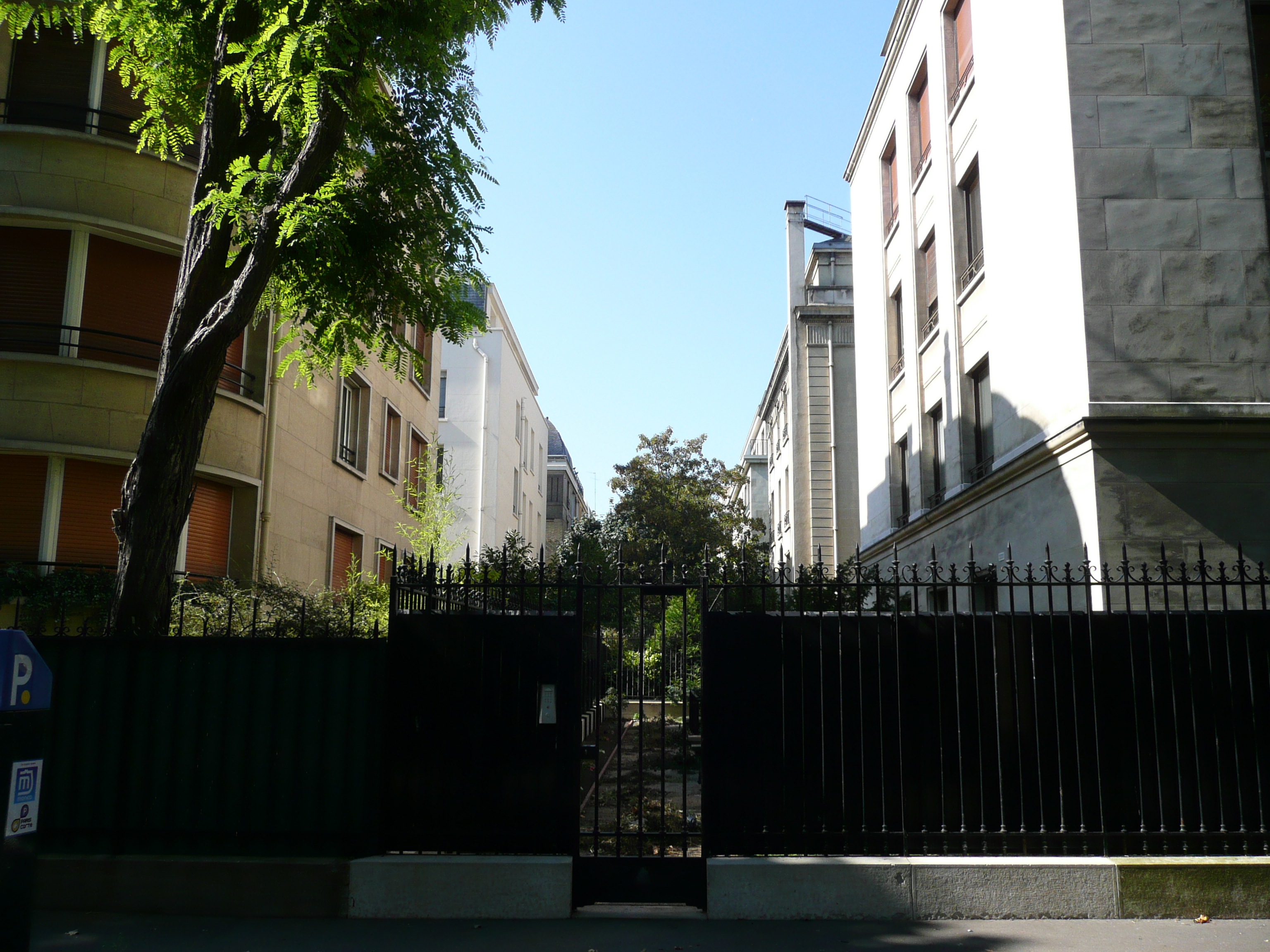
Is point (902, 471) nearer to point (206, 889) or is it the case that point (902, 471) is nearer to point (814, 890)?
point (814, 890)

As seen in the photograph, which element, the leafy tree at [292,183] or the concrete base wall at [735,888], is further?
the leafy tree at [292,183]

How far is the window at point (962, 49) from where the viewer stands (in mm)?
17359

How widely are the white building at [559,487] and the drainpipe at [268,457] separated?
42.4 m

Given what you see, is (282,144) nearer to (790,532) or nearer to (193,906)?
(193,906)

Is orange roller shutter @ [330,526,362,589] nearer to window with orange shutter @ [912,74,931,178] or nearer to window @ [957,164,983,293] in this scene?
window @ [957,164,983,293]

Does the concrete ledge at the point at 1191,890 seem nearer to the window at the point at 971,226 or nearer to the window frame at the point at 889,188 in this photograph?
the window at the point at 971,226

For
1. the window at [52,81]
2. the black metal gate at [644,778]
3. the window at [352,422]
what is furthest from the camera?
the window at [352,422]

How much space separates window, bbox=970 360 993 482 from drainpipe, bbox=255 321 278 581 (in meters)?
11.0

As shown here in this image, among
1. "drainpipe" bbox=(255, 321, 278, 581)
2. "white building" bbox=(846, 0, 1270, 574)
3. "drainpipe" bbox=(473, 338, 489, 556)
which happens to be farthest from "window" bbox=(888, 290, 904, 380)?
"drainpipe" bbox=(473, 338, 489, 556)

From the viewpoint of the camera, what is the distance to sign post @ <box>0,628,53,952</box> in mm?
4043

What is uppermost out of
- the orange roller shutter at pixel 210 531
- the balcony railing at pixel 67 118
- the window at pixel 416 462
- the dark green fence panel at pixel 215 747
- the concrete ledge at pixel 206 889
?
the balcony railing at pixel 67 118

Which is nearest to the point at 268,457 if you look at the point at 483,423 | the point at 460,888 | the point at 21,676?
the point at 460,888

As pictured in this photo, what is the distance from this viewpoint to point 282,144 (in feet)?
31.9

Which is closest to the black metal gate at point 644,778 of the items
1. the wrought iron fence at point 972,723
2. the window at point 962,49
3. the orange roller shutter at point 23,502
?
the wrought iron fence at point 972,723
